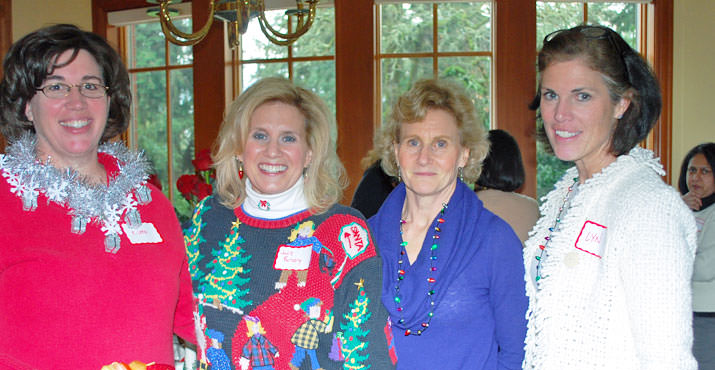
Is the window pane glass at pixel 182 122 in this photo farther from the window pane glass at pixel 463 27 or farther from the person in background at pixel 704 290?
the person in background at pixel 704 290

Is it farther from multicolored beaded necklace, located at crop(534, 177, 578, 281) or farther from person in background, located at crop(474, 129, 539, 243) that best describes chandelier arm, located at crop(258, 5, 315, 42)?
multicolored beaded necklace, located at crop(534, 177, 578, 281)

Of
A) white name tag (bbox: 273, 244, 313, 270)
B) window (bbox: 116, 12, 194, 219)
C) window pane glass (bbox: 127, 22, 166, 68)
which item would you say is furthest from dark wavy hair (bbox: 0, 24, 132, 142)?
window pane glass (bbox: 127, 22, 166, 68)

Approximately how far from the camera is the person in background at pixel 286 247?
63.4 inches

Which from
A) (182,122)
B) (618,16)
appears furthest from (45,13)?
(618,16)

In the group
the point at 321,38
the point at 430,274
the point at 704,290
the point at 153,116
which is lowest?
the point at 704,290

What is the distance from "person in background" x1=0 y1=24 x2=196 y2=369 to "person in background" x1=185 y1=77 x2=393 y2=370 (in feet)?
0.53

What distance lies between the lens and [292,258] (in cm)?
169

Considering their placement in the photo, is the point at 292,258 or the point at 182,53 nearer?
the point at 292,258

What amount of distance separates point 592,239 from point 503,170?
1.36m

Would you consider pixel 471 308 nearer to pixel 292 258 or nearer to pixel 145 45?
pixel 292 258

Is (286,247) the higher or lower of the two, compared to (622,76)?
lower

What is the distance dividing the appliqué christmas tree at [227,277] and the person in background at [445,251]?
0.44 metres

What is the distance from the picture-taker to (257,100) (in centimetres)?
179

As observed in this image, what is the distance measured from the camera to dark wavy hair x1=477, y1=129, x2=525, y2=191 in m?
2.84
